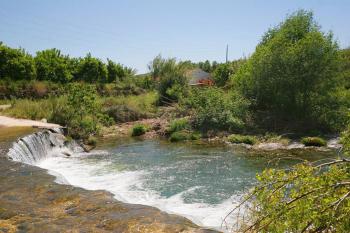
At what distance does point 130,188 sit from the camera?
11.4 m

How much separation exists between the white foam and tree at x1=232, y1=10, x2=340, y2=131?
12.5 m

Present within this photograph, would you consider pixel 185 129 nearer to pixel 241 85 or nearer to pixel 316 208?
pixel 241 85

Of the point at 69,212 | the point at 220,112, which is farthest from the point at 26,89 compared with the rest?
the point at 69,212

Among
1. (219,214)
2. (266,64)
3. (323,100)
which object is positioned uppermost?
(266,64)

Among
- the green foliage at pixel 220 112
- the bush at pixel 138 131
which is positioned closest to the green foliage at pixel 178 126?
the green foliage at pixel 220 112

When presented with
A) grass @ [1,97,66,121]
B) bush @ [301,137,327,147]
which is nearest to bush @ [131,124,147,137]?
grass @ [1,97,66,121]

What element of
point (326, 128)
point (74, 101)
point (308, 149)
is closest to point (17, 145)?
point (74, 101)

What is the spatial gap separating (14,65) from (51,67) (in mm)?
5552

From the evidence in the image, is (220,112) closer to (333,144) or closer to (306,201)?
(333,144)

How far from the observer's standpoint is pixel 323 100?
74.2 ft

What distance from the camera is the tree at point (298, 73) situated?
22062 millimetres

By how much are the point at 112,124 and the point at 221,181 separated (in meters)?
15.8

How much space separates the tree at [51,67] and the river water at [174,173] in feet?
67.3

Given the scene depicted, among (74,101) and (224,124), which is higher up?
(74,101)
